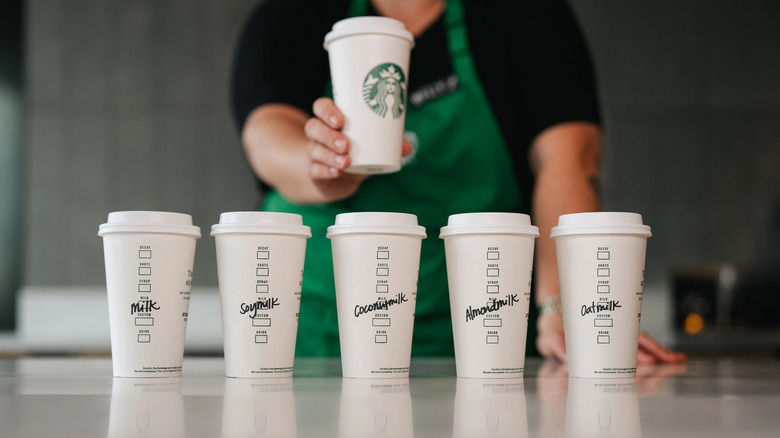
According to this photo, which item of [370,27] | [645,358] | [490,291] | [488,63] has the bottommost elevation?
[645,358]

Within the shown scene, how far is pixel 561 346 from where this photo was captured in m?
1.04

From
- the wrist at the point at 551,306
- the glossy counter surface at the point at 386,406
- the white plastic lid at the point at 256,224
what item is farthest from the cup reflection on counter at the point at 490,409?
the wrist at the point at 551,306

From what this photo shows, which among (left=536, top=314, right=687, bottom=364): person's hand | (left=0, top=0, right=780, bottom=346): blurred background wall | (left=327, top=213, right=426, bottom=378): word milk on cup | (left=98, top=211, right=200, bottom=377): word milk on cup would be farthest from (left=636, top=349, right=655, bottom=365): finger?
(left=0, top=0, right=780, bottom=346): blurred background wall

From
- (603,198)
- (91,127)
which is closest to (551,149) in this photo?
(603,198)

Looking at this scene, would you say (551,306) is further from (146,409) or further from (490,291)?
(146,409)

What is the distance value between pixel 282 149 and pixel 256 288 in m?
0.66

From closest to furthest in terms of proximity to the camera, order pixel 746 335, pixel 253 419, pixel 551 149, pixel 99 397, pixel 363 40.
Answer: pixel 253 419 < pixel 99 397 < pixel 363 40 < pixel 551 149 < pixel 746 335

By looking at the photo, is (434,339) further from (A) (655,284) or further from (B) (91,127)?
(B) (91,127)

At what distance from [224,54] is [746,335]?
221 cm

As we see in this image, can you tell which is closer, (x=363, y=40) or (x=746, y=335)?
(x=363, y=40)

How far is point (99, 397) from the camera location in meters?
0.57

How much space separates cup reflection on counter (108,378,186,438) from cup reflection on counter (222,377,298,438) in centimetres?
3

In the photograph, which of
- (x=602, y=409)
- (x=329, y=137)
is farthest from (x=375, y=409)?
(x=329, y=137)

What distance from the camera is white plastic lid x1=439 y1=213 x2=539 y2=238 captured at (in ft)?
2.41
